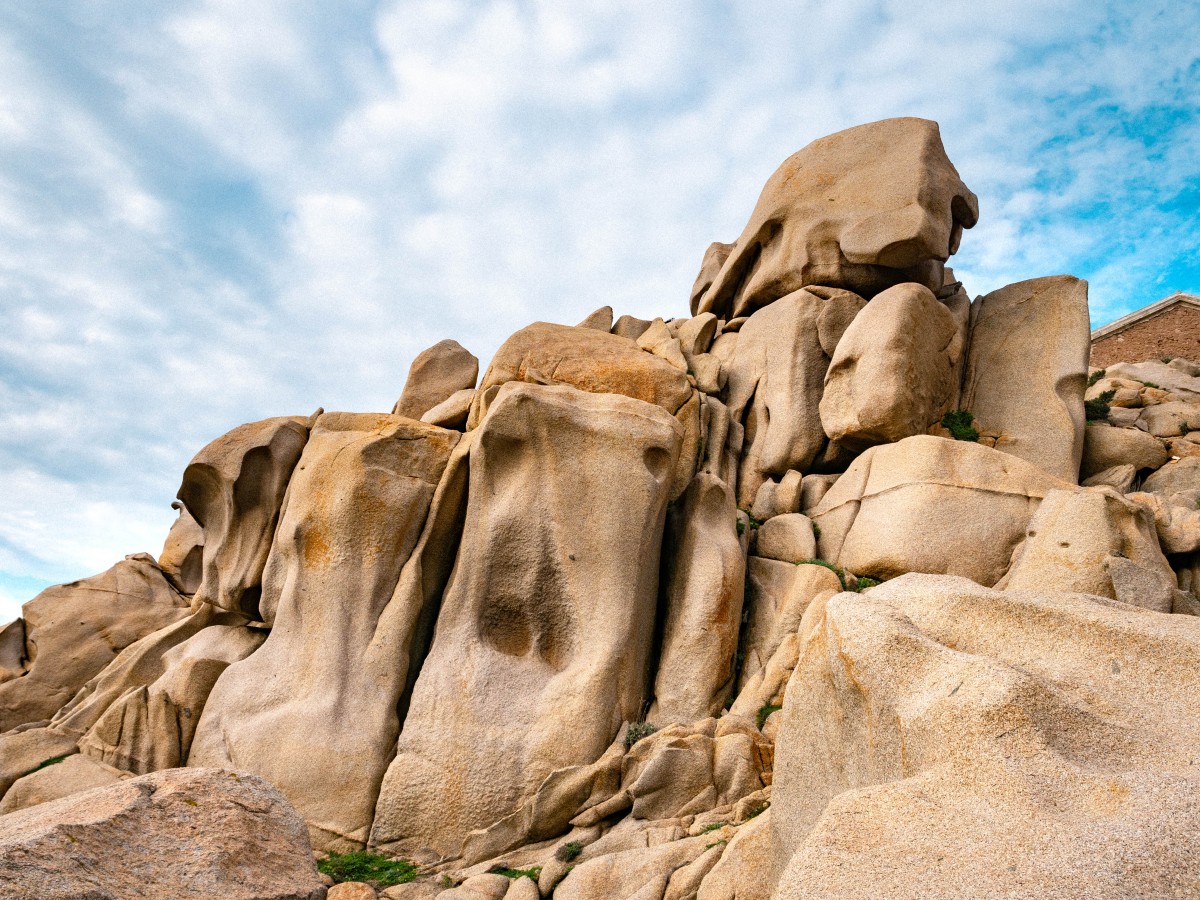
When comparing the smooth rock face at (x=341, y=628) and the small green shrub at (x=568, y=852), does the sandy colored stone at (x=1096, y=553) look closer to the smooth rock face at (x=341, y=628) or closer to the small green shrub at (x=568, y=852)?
the small green shrub at (x=568, y=852)

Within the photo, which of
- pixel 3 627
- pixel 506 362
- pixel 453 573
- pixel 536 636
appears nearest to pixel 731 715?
pixel 536 636

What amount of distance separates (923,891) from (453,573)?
10065mm

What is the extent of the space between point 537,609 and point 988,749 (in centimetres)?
855

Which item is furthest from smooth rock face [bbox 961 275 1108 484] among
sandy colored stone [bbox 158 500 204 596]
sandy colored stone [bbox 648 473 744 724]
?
sandy colored stone [bbox 158 500 204 596]

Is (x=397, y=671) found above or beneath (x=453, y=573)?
beneath

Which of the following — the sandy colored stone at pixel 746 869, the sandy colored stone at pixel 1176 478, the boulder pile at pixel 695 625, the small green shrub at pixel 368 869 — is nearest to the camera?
the boulder pile at pixel 695 625

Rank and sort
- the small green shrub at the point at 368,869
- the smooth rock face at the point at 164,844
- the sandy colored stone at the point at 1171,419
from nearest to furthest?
the smooth rock face at the point at 164,844
the small green shrub at the point at 368,869
the sandy colored stone at the point at 1171,419

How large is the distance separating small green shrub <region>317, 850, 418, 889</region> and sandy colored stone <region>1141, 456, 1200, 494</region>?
43.3ft

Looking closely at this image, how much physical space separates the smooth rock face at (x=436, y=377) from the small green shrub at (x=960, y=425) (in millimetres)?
9039

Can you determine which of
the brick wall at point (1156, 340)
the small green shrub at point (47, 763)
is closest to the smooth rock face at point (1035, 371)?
the small green shrub at point (47, 763)

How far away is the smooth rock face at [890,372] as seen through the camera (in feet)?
48.8

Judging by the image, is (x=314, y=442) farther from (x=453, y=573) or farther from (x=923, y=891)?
(x=923, y=891)

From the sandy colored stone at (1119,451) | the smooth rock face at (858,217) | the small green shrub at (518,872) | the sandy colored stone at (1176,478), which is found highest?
the smooth rock face at (858,217)

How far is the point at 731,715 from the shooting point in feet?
36.3
